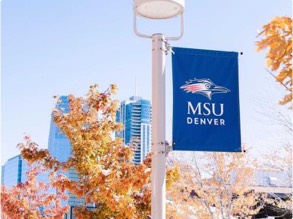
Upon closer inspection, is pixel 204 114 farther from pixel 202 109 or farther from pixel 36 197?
pixel 36 197

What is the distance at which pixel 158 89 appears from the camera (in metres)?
3.10

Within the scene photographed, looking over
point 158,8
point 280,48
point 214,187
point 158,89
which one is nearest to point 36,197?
point 214,187

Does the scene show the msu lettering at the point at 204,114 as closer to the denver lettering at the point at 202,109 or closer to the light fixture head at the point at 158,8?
the denver lettering at the point at 202,109

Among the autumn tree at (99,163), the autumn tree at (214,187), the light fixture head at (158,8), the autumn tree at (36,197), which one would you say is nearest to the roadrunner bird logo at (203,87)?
the light fixture head at (158,8)

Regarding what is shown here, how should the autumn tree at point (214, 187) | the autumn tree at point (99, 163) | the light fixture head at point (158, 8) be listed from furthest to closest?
the autumn tree at point (214, 187)
the autumn tree at point (99, 163)
the light fixture head at point (158, 8)

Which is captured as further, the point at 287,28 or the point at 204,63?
the point at 204,63

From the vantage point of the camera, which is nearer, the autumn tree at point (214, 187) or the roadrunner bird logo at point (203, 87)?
the roadrunner bird logo at point (203, 87)

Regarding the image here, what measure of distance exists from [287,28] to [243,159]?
1063 cm

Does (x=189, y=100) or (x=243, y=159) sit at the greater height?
(x=243, y=159)

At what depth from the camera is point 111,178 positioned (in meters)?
6.80

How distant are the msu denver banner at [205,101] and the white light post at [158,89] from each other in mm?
72

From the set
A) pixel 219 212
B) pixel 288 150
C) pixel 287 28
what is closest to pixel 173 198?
pixel 219 212

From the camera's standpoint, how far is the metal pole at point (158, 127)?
9.91ft

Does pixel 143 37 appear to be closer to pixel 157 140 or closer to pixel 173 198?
pixel 157 140
